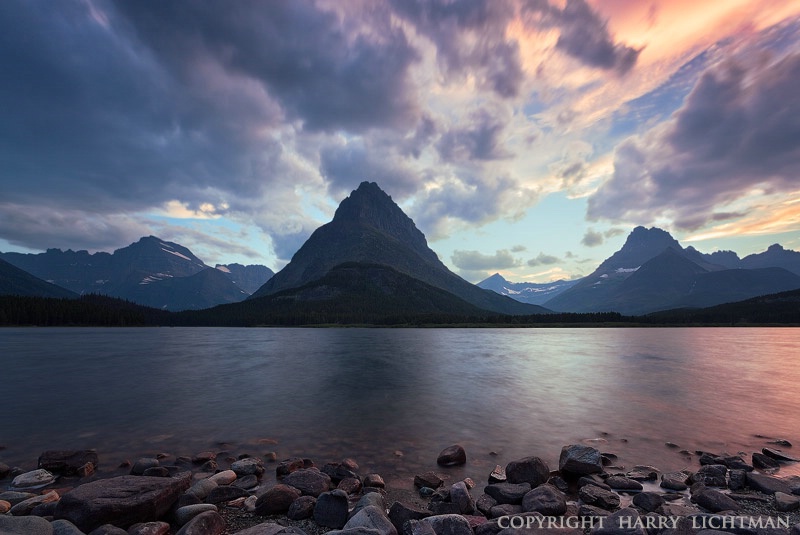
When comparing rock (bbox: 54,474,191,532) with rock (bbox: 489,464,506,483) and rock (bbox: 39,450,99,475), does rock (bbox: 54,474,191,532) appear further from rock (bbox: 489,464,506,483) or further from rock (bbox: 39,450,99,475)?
rock (bbox: 489,464,506,483)

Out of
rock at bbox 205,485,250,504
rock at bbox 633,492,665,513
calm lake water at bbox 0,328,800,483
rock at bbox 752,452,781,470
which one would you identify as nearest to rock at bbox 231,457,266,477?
rock at bbox 205,485,250,504

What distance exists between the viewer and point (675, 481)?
1683 cm

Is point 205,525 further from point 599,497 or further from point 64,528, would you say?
point 599,497

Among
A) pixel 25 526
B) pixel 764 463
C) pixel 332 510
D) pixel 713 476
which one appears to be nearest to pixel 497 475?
pixel 332 510

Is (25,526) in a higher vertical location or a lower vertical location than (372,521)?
higher

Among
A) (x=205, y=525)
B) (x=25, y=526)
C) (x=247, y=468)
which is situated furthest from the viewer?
(x=247, y=468)

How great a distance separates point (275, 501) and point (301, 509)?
3.98ft

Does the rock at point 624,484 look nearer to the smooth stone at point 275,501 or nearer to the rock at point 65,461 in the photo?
the smooth stone at point 275,501

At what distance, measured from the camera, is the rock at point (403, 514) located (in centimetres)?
1286

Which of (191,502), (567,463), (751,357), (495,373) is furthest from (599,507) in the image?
(751,357)

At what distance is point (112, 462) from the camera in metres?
20.5

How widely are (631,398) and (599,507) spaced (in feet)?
96.4

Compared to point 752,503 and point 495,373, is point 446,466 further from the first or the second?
point 495,373

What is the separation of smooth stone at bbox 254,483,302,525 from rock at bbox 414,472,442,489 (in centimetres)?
554
